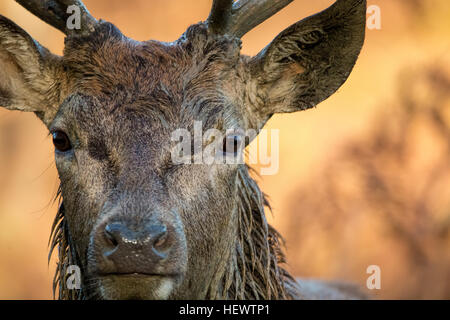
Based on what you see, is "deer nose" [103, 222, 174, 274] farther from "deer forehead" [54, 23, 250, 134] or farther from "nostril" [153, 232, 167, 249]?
"deer forehead" [54, 23, 250, 134]

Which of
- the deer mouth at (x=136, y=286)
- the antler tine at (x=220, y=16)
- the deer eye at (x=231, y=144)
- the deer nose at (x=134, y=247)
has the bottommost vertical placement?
the deer mouth at (x=136, y=286)

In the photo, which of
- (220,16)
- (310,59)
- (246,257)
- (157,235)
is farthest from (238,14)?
(157,235)

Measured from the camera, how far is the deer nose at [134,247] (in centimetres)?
408

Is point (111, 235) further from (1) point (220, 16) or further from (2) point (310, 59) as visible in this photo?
(2) point (310, 59)

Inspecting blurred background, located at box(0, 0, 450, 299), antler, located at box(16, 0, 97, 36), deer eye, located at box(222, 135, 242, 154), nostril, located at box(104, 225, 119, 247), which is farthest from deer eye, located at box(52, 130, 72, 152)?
blurred background, located at box(0, 0, 450, 299)

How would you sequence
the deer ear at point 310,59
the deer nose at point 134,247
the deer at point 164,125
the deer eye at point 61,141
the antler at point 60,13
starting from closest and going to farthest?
the deer nose at point 134,247 < the deer at point 164,125 < the deer eye at point 61,141 < the antler at point 60,13 < the deer ear at point 310,59

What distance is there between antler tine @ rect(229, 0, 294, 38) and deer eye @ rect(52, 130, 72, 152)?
1563mm

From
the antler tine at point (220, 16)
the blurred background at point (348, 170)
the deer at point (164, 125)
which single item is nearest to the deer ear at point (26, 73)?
the deer at point (164, 125)

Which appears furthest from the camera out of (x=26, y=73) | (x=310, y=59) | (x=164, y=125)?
(x=310, y=59)

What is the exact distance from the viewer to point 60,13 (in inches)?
217

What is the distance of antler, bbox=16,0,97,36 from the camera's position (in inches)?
207

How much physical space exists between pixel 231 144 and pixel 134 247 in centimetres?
133

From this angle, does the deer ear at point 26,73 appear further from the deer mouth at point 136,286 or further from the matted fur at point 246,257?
the deer mouth at point 136,286

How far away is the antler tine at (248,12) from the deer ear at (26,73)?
4.78 ft
